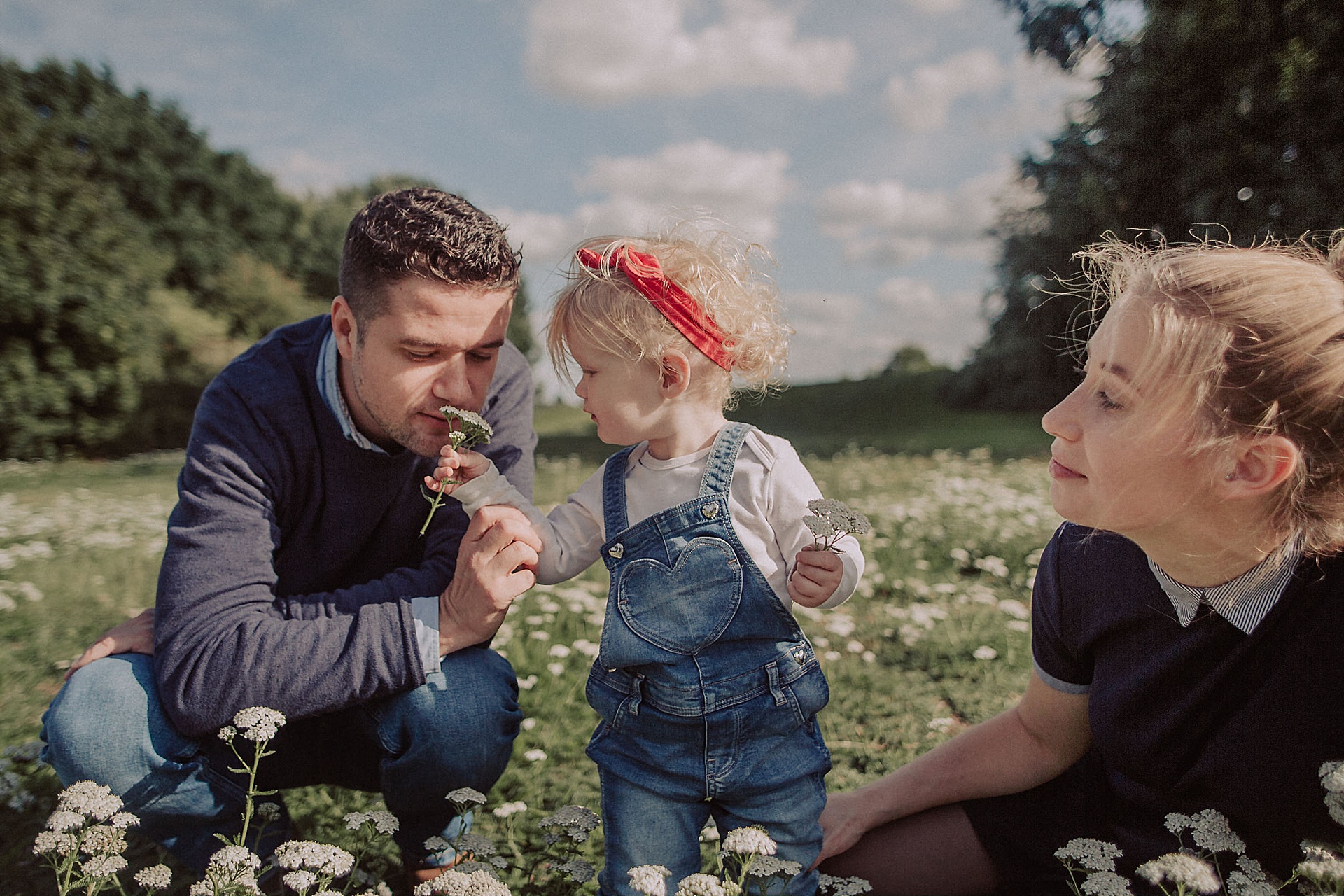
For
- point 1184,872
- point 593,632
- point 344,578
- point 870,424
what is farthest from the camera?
point 870,424

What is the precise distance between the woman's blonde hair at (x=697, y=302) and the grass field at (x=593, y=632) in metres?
1.55

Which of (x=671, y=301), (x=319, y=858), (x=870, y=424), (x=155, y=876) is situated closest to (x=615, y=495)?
(x=671, y=301)

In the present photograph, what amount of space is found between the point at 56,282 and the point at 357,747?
25899mm

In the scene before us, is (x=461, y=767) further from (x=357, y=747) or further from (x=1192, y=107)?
(x=1192, y=107)

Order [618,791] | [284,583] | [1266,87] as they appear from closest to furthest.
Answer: [618,791] → [284,583] → [1266,87]

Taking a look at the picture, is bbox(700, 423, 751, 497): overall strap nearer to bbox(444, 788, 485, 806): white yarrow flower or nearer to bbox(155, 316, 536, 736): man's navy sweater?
bbox(155, 316, 536, 736): man's navy sweater

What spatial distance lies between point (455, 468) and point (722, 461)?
0.76m

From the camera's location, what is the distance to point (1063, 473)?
1.95 m

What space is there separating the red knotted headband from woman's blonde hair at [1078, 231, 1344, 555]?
102cm

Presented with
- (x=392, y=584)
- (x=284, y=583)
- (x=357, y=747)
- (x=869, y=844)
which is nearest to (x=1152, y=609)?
(x=869, y=844)

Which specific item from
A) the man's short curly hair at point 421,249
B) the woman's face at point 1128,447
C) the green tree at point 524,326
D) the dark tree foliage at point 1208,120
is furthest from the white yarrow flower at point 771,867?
the green tree at point 524,326

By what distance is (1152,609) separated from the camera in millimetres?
2000

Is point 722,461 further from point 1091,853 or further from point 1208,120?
point 1208,120

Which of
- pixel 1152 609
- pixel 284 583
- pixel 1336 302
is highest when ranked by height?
pixel 1336 302
